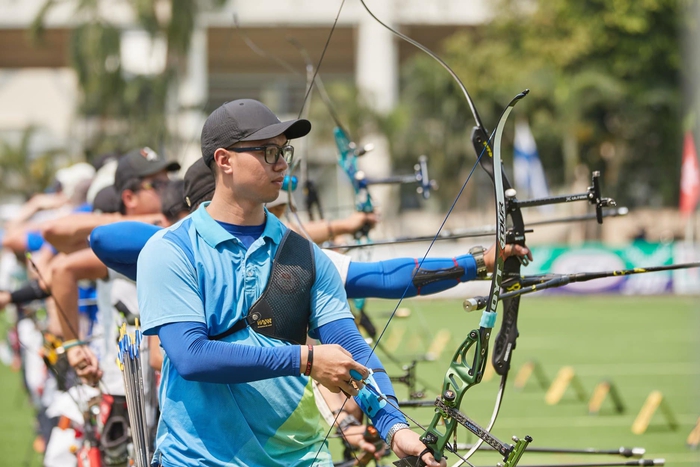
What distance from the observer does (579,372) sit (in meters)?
14.4

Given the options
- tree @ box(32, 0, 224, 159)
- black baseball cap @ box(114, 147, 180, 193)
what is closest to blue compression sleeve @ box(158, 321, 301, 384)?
black baseball cap @ box(114, 147, 180, 193)

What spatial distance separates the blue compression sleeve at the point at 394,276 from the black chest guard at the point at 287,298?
86 centimetres

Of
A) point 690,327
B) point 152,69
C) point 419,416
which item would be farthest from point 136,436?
point 152,69

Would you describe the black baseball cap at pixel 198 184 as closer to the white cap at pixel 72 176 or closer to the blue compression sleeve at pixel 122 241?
the blue compression sleeve at pixel 122 241

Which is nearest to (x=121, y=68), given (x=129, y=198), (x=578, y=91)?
(x=578, y=91)

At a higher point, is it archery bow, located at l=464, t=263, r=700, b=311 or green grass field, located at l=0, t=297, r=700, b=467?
green grass field, located at l=0, t=297, r=700, b=467

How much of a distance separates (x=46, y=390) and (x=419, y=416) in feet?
9.43

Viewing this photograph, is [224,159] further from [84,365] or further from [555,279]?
[84,365]

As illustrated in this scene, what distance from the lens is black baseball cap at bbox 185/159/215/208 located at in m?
4.30

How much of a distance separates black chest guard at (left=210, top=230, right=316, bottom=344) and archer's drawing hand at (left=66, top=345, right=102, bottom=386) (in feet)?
6.99

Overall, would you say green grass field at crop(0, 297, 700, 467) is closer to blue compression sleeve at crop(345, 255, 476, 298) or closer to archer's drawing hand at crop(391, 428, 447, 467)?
blue compression sleeve at crop(345, 255, 476, 298)

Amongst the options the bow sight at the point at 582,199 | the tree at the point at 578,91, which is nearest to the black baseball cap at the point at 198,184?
the bow sight at the point at 582,199

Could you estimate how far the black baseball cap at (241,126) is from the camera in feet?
10.8

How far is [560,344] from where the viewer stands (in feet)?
59.0
